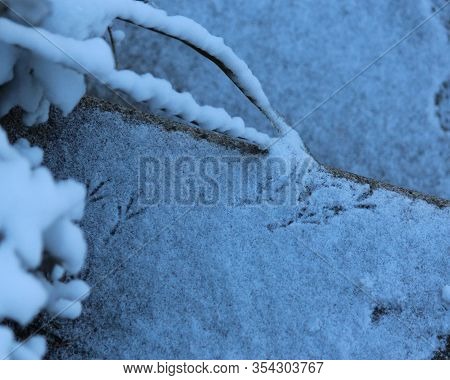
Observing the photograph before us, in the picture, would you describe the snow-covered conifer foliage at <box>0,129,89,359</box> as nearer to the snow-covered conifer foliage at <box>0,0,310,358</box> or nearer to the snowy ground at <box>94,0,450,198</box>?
the snow-covered conifer foliage at <box>0,0,310,358</box>

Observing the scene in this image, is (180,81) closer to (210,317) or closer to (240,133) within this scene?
(240,133)

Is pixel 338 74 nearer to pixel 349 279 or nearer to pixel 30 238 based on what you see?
pixel 349 279

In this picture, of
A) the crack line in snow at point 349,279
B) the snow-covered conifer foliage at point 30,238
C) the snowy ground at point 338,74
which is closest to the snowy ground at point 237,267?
the crack line in snow at point 349,279

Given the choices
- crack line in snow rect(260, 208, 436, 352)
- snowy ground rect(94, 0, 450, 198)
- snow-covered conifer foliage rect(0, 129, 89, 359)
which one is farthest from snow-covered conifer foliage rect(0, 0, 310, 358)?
snowy ground rect(94, 0, 450, 198)

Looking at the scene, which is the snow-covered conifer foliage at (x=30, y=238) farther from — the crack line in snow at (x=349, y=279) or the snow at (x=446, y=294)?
the snow at (x=446, y=294)

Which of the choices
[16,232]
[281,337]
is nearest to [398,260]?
[281,337]
